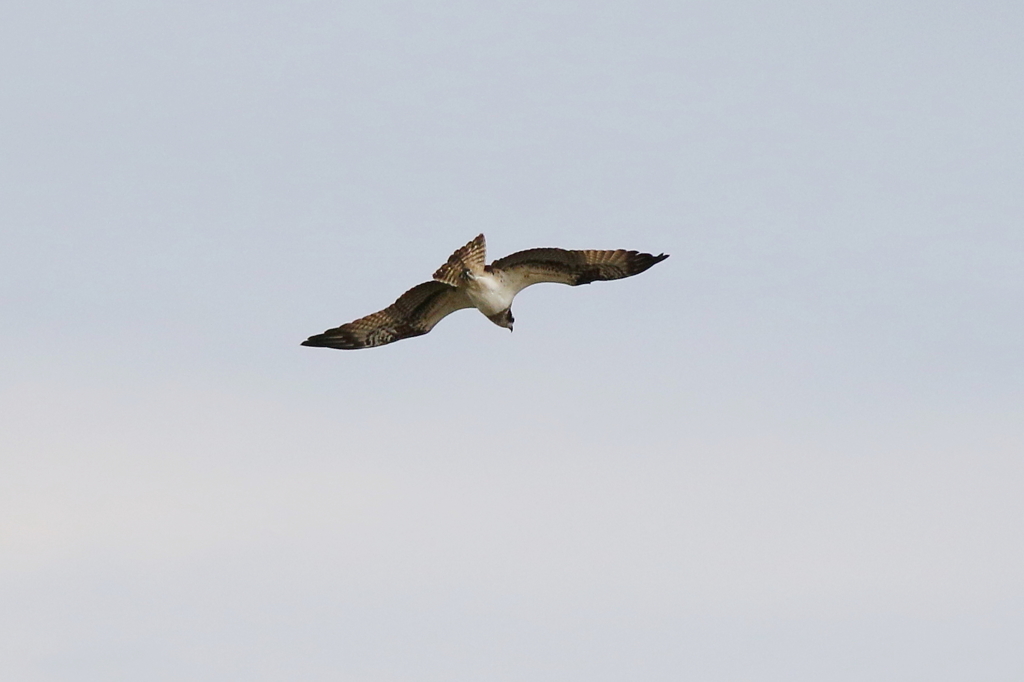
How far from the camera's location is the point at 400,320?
36219 mm

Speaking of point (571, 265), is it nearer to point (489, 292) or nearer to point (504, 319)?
point (489, 292)

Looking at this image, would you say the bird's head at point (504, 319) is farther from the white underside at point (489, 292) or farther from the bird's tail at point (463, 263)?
the bird's tail at point (463, 263)

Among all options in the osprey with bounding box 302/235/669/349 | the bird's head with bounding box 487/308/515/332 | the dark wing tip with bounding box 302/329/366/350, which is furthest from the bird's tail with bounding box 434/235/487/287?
the dark wing tip with bounding box 302/329/366/350

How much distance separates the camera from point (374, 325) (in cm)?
3600

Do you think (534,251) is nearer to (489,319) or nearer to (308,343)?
(489,319)

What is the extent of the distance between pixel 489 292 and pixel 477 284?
332 mm

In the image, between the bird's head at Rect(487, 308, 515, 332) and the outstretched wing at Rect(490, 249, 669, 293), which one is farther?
the bird's head at Rect(487, 308, 515, 332)

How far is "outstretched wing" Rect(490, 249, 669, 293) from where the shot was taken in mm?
34250

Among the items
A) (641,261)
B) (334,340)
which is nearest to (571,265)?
(641,261)

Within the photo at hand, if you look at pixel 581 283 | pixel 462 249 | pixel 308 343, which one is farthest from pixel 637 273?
pixel 308 343

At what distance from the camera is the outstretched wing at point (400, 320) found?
35.8 meters

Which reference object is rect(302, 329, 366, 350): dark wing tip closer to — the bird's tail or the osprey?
the osprey

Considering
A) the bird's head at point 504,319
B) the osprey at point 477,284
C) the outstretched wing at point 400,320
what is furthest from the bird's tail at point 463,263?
the bird's head at point 504,319

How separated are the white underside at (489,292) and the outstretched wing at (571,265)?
220 millimetres
